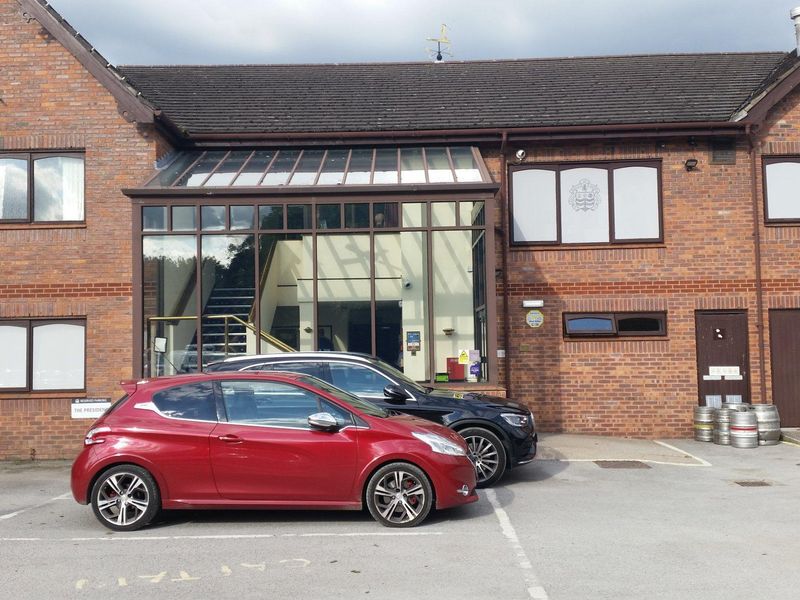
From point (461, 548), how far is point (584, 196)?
9.61 metres

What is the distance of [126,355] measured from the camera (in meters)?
14.0

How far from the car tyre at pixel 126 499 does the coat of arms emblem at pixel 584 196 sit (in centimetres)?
982

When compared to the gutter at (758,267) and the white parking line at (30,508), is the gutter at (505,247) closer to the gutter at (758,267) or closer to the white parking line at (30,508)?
the gutter at (758,267)

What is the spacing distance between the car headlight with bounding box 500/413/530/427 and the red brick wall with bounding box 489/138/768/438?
4.72 metres

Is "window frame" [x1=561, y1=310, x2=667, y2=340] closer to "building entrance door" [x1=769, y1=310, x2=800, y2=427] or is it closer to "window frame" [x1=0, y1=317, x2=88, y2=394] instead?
"building entrance door" [x1=769, y1=310, x2=800, y2=427]

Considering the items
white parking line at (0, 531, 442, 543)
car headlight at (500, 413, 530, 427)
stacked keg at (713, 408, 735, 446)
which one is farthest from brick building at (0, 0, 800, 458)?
white parking line at (0, 531, 442, 543)

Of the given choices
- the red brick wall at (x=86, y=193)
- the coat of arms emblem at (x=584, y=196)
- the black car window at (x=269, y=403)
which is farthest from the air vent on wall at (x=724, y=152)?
the black car window at (x=269, y=403)

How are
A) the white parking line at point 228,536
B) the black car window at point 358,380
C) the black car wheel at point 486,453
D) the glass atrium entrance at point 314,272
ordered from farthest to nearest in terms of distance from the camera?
the glass atrium entrance at point 314,272, the black car window at point 358,380, the black car wheel at point 486,453, the white parking line at point 228,536

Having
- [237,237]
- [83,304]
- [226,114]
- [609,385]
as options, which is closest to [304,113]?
[226,114]

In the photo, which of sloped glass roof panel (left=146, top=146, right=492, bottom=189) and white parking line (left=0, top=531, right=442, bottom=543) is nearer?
white parking line (left=0, top=531, right=442, bottom=543)

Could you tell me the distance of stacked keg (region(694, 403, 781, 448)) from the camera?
1343 centimetres

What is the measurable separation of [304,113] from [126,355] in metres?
6.06

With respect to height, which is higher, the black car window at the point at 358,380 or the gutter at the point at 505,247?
the gutter at the point at 505,247

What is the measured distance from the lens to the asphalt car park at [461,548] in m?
6.01
